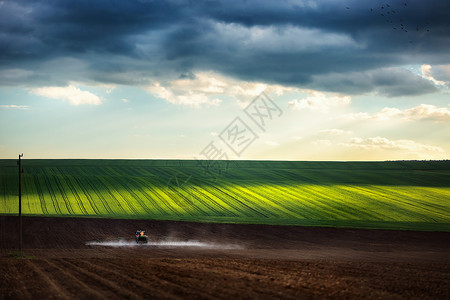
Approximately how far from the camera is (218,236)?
157ft

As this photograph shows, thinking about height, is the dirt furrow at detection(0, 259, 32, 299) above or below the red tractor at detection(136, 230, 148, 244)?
above

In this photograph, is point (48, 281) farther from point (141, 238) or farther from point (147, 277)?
point (141, 238)

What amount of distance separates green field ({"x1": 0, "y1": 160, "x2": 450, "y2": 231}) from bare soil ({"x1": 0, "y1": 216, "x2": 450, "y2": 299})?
24.5ft

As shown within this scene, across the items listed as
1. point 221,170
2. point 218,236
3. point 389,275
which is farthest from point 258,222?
point 221,170

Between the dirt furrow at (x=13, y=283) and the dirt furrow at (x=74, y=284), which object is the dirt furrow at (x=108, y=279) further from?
the dirt furrow at (x=13, y=283)

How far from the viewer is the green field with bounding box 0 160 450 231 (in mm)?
60594

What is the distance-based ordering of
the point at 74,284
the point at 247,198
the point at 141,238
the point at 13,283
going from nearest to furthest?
the point at 74,284 → the point at 13,283 → the point at 141,238 → the point at 247,198

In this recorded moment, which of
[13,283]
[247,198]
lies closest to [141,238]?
[13,283]

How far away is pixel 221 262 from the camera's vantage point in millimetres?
29750

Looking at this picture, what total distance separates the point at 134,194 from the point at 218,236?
29.5 metres

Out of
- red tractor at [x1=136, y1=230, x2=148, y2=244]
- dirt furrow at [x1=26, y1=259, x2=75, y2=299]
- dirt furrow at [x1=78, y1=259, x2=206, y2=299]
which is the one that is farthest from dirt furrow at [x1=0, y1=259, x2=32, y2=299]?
red tractor at [x1=136, y1=230, x2=148, y2=244]

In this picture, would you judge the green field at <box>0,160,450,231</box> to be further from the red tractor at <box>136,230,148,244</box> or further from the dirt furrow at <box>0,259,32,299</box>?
the dirt furrow at <box>0,259,32,299</box>

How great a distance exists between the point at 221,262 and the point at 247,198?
42283 millimetres

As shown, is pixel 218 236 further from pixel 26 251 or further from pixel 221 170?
pixel 221 170
